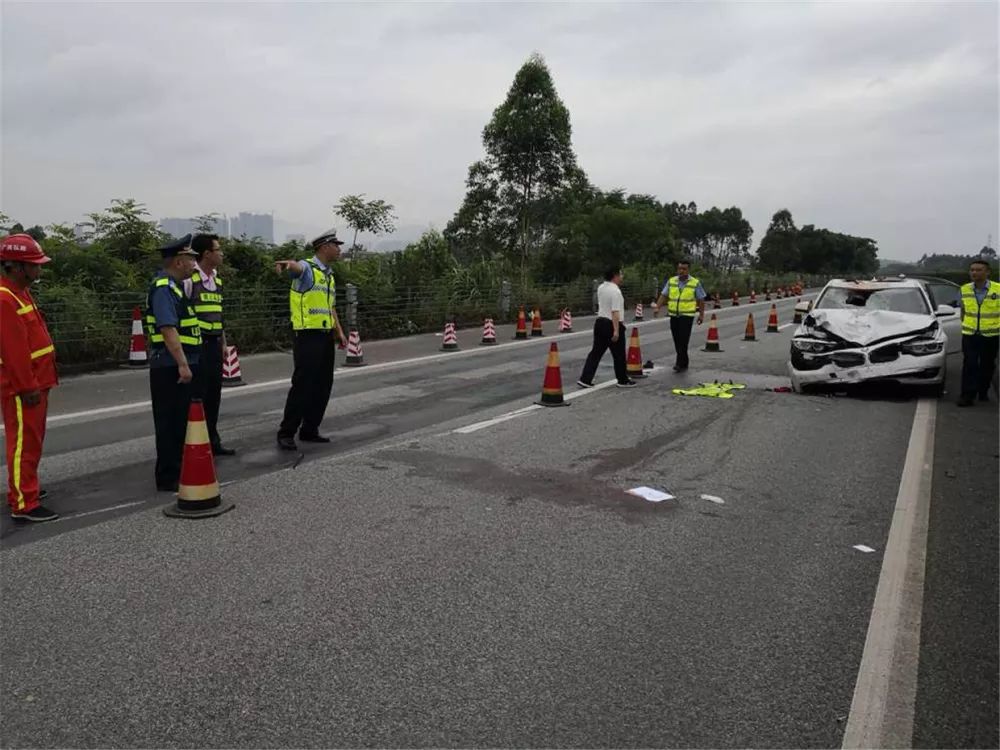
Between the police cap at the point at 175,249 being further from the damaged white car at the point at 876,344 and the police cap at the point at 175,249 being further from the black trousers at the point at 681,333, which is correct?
the black trousers at the point at 681,333

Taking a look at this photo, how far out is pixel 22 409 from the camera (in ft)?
16.1

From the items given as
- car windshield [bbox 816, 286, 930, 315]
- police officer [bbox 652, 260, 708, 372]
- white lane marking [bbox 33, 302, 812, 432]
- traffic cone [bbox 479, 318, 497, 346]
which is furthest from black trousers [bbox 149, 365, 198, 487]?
traffic cone [bbox 479, 318, 497, 346]

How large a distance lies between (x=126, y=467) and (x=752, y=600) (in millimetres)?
5101

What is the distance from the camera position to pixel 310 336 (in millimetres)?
6961

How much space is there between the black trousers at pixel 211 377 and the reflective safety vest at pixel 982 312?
881 centimetres

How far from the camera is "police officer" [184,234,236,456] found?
6629 mm

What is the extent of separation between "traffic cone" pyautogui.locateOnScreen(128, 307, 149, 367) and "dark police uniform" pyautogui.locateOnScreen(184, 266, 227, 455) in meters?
6.91

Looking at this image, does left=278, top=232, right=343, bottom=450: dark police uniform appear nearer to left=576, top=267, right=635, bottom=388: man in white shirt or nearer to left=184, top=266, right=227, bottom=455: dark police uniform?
left=184, top=266, right=227, bottom=455: dark police uniform

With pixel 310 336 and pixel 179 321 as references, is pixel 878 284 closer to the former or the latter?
pixel 310 336

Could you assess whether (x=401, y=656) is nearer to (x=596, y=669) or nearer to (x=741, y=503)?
(x=596, y=669)

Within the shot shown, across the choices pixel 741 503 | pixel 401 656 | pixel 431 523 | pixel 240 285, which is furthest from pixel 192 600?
pixel 240 285

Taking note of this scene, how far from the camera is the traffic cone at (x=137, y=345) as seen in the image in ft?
42.6

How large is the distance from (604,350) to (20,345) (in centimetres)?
759

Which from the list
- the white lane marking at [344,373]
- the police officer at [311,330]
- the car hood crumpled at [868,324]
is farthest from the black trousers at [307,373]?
the car hood crumpled at [868,324]
